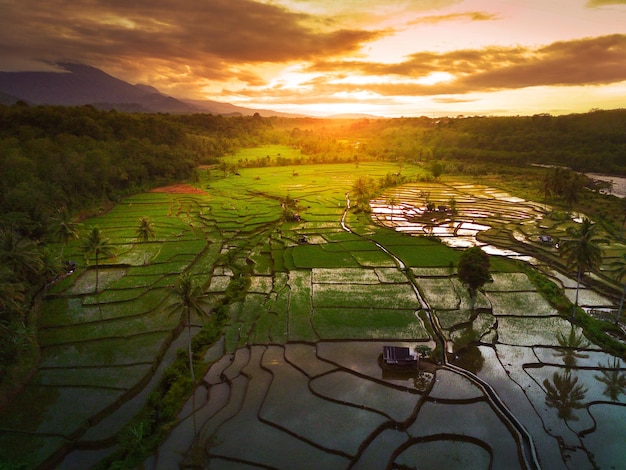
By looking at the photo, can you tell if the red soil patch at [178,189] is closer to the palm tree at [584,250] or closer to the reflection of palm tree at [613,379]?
the palm tree at [584,250]

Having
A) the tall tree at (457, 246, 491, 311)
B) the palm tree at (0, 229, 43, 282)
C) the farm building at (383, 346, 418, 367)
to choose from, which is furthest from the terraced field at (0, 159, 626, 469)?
the palm tree at (0, 229, 43, 282)

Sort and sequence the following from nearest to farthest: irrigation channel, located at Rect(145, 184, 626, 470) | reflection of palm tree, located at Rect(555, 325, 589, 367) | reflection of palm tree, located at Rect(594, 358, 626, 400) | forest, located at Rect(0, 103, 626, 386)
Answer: irrigation channel, located at Rect(145, 184, 626, 470), reflection of palm tree, located at Rect(594, 358, 626, 400), reflection of palm tree, located at Rect(555, 325, 589, 367), forest, located at Rect(0, 103, 626, 386)

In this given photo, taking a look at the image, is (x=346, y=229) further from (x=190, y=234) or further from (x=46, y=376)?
(x=46, y=376)

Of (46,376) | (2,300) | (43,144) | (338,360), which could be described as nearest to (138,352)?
(46,376)

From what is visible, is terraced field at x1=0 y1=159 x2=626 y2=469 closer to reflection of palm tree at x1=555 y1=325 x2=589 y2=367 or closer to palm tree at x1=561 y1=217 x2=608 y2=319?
reflection of palm tree at x1=555 y1=325 x2=589 y2=367

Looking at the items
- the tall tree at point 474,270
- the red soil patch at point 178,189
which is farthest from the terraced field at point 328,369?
the red soil patch at point 178,189
